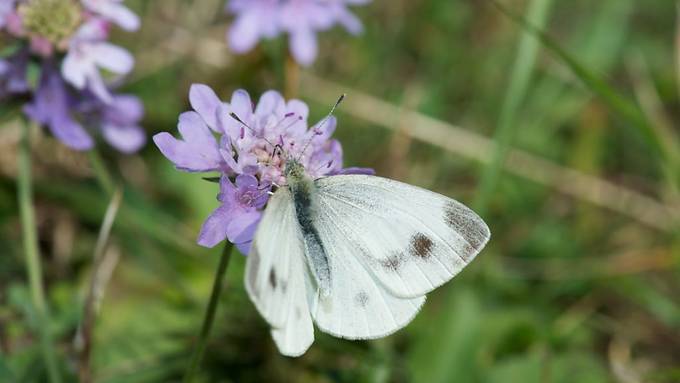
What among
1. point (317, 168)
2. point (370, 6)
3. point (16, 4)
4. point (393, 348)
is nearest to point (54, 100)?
point (16, 4)

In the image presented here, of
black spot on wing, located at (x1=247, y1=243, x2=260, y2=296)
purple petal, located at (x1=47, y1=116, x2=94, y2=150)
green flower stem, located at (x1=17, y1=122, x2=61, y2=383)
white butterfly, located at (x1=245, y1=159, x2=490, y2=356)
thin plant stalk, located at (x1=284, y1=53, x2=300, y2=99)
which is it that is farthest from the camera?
thin plant stalk, located at (x1=284, y1=53, x2=300, y2=99)

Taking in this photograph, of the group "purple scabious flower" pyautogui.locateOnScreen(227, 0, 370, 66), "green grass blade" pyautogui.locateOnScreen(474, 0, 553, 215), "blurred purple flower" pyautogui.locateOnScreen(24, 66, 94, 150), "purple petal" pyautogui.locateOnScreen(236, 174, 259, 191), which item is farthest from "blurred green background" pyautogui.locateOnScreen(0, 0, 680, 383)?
"purple petal" pyautogui.locateOnScreen(236, 174, 259, 191)

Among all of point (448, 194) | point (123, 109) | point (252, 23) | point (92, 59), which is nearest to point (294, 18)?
point (252, 23)

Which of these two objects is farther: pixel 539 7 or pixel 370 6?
pixel 370 6

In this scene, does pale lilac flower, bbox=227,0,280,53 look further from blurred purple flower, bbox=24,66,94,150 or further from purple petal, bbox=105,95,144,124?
blurred purple flower, bbox=24,66,94,150

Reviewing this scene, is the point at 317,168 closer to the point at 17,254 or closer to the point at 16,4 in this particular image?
the point at 16,4

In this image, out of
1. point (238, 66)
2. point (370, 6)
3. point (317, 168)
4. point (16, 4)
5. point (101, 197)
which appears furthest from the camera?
point (370, 6)

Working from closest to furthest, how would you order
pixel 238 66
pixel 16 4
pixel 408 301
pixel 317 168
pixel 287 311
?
1. pixel 287 311
2. pixel 408 301
3. pixel 317 168
4. pixel 16 4
5. pixel 238 66

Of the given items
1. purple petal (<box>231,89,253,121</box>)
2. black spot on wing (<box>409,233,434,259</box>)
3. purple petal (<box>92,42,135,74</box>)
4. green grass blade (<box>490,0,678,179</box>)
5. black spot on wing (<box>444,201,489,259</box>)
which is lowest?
purple petal (<box>92,42,135,74</box>)
